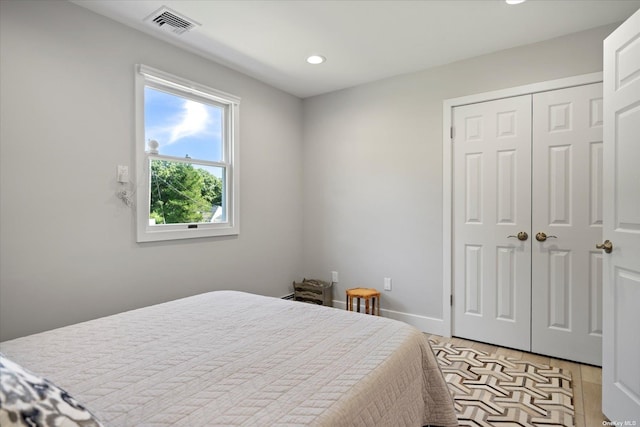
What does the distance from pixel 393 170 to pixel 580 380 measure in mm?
2182

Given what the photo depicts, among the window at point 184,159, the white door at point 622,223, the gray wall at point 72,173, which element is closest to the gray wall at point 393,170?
the white door at point 622,223

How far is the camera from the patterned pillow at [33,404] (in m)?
0.60

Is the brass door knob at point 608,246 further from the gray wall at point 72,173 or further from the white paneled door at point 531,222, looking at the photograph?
the gray wall at point 72,173

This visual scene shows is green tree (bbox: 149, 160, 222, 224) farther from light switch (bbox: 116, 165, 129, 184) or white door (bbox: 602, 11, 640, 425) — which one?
white door (bbox: 602, 11, 640, 425)

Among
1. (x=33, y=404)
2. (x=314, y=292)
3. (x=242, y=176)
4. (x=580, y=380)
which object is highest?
(x=242, y=176)

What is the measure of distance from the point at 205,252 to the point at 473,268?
2391 mm

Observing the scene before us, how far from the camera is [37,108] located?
1.95 meters

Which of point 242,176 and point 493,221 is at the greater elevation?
point 242,176

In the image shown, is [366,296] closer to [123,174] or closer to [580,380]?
[580,380]

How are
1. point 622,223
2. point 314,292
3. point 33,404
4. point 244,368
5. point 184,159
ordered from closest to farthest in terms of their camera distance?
point 33,404, point 244,368, point 622,223, point 184,159, point 314,292

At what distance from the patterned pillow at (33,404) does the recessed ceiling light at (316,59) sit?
2811 mm

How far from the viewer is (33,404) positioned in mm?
634

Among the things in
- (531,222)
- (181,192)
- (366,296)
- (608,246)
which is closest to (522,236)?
(531,222)

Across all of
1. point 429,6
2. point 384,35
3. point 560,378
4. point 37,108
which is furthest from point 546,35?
point 37,108
